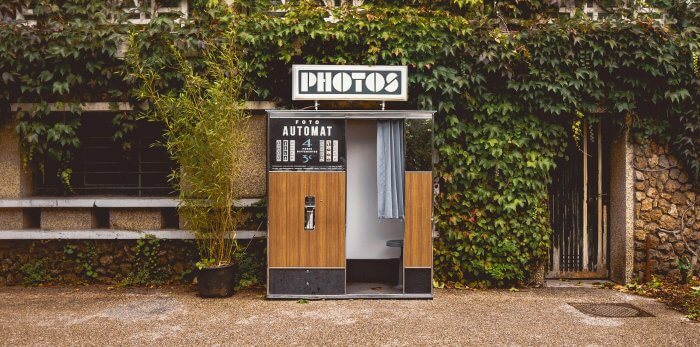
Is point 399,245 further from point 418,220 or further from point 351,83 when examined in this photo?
point 351,83

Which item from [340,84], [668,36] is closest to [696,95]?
[668,36]

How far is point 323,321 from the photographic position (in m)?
5.82

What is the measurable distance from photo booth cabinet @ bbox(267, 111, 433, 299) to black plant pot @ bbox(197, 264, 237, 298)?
2.23 feet

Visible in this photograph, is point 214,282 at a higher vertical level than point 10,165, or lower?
lower

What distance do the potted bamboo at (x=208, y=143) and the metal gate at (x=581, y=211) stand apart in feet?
17.1

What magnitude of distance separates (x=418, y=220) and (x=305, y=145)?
6.19 ft

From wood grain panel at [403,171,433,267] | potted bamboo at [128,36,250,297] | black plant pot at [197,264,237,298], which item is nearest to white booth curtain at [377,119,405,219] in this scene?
wood grain panel at [403,171,433,267]

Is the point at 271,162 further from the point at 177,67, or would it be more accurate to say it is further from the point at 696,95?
the point at 696,95

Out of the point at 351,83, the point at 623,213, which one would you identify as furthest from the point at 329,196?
the point at 623,213

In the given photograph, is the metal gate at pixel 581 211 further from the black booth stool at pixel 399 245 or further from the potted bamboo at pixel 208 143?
the potted bamboo at pixel 208 143

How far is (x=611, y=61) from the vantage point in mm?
7379

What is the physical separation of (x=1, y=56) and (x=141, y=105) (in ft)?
6.91

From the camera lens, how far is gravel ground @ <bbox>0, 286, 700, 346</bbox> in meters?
5.27

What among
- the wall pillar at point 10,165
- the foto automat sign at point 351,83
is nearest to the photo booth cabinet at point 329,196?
the foto automat sign at point 351,83
